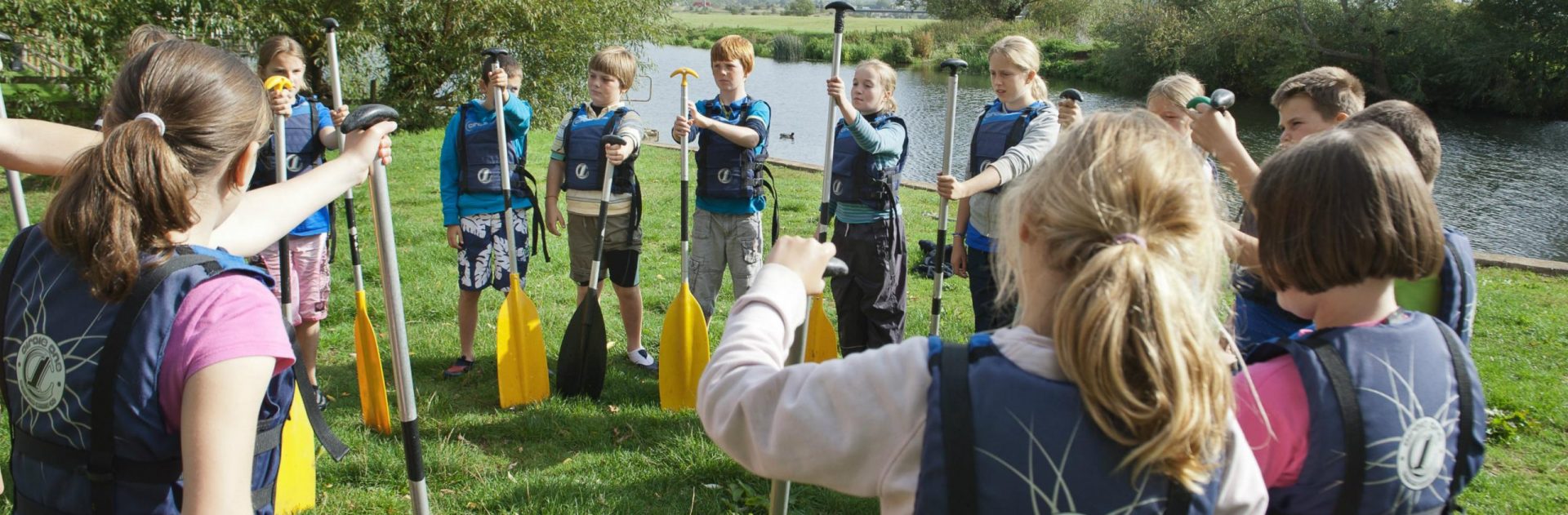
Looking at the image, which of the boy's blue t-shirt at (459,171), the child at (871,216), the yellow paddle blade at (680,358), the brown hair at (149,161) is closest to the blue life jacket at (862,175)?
the child at (871,216)

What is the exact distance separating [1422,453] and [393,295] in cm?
215

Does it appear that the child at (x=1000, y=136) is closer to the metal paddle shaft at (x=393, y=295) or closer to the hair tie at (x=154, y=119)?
the metal paddle shaft at (x=393, y=295)

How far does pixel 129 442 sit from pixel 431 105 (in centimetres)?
1417

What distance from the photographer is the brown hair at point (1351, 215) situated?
1682 mm

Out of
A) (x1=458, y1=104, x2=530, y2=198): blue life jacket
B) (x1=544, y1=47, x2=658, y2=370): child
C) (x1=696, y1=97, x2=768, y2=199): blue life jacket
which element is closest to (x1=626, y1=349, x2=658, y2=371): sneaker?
(x1=544, y1=47, x2=658, y2=370): child

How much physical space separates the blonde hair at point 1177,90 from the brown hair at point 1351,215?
2.32 metres

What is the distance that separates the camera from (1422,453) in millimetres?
1676

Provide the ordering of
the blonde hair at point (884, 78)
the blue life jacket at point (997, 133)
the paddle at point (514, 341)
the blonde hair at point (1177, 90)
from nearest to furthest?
the blonde hair at point (1177, 90) < the blue life jacket at point (997, 133) < the paddle at point (514, 341) < the blonde hair at point (884, 78)

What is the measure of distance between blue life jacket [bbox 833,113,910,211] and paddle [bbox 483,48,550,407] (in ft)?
5.24

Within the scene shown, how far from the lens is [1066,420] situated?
130 centimetres

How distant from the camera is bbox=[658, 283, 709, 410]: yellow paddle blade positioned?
458 cm

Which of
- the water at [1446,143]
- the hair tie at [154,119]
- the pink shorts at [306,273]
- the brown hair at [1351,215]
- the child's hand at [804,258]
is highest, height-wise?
the hair tie at [154,119]

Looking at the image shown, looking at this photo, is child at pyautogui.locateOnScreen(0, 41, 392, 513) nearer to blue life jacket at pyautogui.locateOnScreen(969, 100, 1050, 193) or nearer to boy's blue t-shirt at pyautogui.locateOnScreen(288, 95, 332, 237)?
boy's blue t-shirt at pyautogui.locateOnScreen(288, 95, 332, 237)

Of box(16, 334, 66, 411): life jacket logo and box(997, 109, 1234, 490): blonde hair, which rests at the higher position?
box(997, 109, 1234, 490): blonde hair
